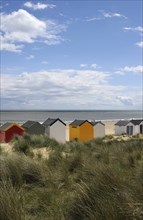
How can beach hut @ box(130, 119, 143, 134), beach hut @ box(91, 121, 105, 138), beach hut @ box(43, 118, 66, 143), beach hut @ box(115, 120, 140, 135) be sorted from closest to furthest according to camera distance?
beach hut @ box(43, 118, 66, 143) → beach hut @ box(91, 121, 105, 138) → beach hut @ box(115, 120, 140, 135) → beach hut @ box(130, 119, 143, 134)

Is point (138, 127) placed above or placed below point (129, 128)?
above

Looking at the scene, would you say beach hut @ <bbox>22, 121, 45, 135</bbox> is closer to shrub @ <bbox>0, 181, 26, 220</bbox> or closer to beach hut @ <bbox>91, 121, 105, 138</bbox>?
beach hut @ <bbox>91, 121, 105, 138</bbox>

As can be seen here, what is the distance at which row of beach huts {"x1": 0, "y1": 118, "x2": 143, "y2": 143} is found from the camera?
27.2 meters

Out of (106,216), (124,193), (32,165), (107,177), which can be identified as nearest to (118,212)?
(106,216)

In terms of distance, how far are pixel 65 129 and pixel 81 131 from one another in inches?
178

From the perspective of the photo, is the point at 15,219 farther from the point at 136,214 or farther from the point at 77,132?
the point at 77,132

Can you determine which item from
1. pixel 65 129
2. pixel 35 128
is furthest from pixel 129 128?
pixel 35 128

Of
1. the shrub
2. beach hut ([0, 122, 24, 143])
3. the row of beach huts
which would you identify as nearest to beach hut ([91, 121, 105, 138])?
the row of beach huts

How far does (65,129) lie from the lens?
3027 centimetres

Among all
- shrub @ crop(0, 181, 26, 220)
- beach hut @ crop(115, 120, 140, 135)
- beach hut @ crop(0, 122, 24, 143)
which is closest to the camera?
shrub @ crop(0, 181, 26, 220)

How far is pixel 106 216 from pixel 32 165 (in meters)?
4.05

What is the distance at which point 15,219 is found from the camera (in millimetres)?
4473

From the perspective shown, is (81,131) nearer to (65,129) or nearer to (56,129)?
(65,129)

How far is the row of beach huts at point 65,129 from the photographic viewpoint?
27.2m
